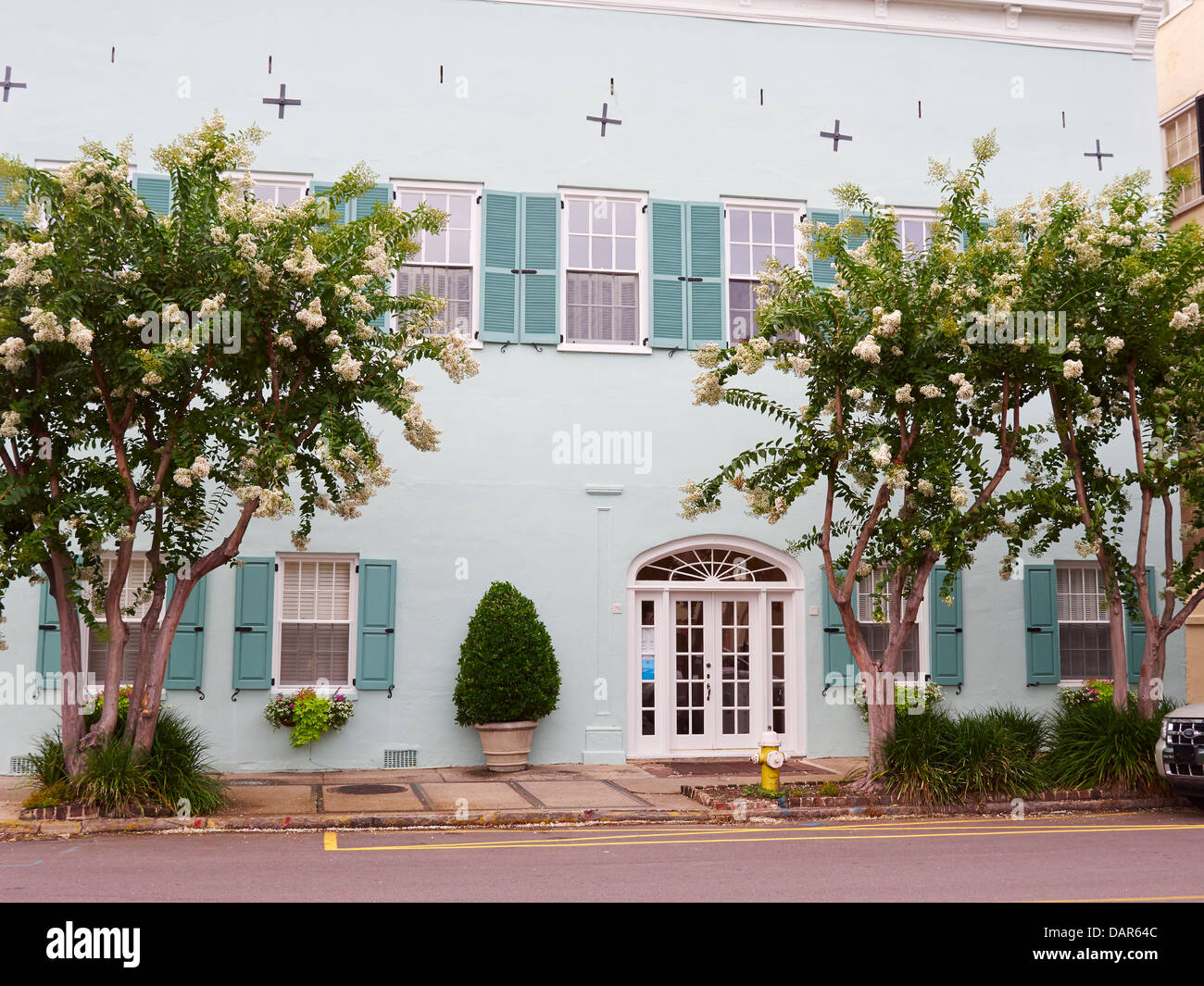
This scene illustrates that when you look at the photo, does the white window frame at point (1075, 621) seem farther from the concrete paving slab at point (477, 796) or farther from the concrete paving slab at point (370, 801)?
the concrete paving slab at point (370, 801)

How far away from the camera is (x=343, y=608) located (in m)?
13.8

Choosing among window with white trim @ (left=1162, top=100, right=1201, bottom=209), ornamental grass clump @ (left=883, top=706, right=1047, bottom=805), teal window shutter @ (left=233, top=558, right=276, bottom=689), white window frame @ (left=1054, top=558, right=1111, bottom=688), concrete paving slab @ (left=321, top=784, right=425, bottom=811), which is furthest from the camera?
window with white trim @ (left=1162, top=100, right=1201, bottom=209)

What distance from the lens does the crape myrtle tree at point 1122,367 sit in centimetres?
1156

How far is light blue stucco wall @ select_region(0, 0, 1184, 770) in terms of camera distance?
13.7 meters

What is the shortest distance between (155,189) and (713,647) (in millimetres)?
8442

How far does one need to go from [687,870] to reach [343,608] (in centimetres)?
666

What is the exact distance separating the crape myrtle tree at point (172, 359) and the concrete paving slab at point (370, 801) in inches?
71.2

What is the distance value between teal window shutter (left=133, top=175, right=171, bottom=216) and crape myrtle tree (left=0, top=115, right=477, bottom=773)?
11.5 ft

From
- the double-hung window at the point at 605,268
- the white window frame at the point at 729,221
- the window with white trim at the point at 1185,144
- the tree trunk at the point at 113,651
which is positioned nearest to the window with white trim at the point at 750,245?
the white window frame at the point at 729,221

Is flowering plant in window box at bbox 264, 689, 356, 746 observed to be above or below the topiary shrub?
below

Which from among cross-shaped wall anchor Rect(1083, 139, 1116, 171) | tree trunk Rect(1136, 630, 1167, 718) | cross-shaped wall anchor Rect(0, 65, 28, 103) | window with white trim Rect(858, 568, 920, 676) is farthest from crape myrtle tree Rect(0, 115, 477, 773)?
cross-shaped wall anchor Rect(1083, 139, 1116, 171)
